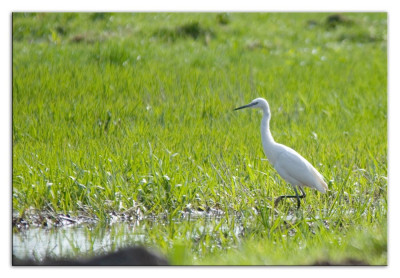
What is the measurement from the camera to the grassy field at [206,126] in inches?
169

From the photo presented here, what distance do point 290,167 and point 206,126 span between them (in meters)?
1.34

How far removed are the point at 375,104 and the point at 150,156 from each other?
2902 mm

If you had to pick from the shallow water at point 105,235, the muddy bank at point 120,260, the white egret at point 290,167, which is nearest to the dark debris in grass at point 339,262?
the shallow water at point 105,235

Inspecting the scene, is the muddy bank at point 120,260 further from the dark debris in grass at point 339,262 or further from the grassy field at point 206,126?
the dark debris in grass at point 339,262

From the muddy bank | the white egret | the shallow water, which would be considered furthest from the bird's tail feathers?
the muddy bank

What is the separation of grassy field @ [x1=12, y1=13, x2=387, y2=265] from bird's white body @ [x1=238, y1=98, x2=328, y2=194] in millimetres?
147

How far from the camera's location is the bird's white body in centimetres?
476

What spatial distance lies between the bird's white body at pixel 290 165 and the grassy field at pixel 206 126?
0.15 meters

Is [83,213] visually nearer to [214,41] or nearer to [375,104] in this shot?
[214,41]

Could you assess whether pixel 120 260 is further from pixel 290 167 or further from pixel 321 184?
pixel 321 184

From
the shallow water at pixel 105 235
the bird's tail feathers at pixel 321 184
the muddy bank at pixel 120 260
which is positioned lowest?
the muddy bank at pixel 120 260

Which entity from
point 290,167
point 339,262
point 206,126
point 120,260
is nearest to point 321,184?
point 290,167

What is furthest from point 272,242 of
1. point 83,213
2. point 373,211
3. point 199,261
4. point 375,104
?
point 375,104

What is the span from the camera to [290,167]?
479 centimetres
